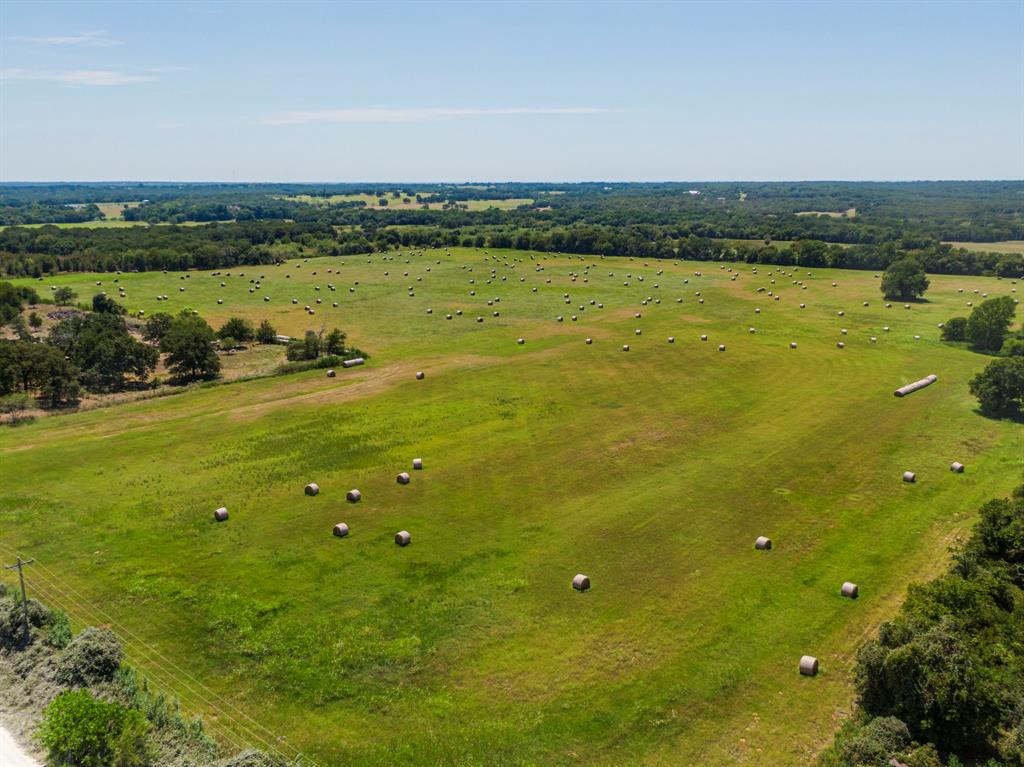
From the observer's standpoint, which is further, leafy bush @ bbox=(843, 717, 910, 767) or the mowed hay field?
the mowed hay field

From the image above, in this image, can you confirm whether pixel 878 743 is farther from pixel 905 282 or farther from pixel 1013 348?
pixel 905 282

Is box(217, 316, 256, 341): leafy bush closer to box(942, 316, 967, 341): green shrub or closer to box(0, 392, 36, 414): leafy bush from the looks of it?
box(0, 392, 36, 414): leafy bush

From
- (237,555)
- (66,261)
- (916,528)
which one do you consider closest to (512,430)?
(237,555)

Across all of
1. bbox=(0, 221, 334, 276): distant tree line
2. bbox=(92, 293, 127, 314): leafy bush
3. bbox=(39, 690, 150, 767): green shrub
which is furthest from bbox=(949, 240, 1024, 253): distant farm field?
bbox=(39, 690, 150, 767): green shrub

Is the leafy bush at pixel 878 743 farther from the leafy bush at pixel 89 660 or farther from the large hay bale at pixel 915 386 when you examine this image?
the large hay bale at pixel 915 386

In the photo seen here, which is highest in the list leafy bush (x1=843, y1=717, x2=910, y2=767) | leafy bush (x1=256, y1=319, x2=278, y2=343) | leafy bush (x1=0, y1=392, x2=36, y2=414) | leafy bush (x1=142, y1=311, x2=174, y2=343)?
leafy bush (x1=142, y1=311, x2=174, y2=343)

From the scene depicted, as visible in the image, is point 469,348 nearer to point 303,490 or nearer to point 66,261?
point 303,490

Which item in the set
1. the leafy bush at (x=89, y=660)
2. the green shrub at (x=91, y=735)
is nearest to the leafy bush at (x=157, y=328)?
the leafy bush at (x=89, y=660)
